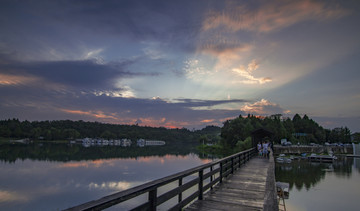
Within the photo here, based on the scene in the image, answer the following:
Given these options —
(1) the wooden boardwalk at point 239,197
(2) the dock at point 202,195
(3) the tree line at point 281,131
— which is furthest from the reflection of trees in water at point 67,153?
(2) the dock at point 202,195

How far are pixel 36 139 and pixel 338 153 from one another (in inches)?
7613

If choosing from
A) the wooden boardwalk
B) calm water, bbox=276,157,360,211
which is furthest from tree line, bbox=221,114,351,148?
the wooden boardwalk

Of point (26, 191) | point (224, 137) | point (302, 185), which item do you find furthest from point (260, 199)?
point (224, 137)

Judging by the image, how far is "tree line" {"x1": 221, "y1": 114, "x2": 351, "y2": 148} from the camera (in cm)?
8245

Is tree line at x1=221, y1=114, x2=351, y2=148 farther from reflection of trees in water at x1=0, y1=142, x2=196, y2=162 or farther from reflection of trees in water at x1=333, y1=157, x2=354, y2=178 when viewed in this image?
reflection of trees in water at x1=333, y1=157, x2=354, y2=178

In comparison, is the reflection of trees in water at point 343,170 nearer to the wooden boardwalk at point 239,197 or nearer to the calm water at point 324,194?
the calm water at point 324,194

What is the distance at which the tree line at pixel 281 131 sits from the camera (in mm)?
82450

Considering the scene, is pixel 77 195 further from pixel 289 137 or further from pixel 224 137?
pixel 289 137

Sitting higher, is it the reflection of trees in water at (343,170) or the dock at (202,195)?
the dock at (202,195)

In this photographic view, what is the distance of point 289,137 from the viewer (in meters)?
88.9

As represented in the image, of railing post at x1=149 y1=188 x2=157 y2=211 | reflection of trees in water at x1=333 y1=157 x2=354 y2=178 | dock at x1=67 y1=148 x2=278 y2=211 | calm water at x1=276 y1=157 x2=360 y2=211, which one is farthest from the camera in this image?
reflection of trees in water at x1=333 y1=157 x2=354 y2=178

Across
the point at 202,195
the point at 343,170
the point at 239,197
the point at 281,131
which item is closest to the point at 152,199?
the point at 202,195

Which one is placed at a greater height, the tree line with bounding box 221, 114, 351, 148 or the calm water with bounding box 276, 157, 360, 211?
the tree line with bounding box 221, 114, 351, 148

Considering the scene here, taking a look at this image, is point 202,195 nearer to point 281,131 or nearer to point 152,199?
point 152,199
